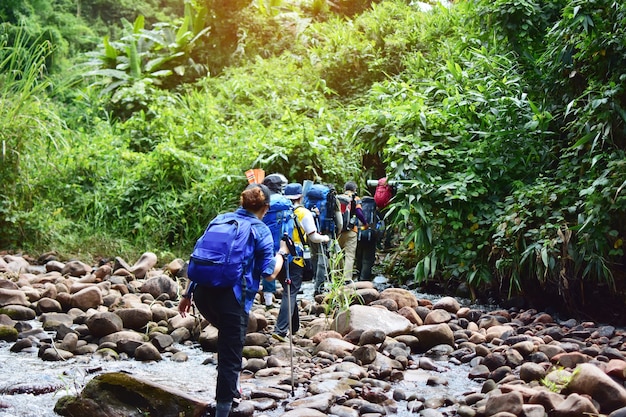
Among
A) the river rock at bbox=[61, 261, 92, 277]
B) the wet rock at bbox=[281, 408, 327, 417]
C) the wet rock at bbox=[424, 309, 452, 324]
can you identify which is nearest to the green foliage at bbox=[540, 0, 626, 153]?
the wet rock at bbox=[424, 309, 452, 324]

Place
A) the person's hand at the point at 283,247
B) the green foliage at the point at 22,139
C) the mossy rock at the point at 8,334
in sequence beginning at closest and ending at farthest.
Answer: the person's hand at the point at 283,247 < the mossy rock at the point at 8,334 < the green foliage at the point at 22,139

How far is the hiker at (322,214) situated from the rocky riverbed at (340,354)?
2.22 feet

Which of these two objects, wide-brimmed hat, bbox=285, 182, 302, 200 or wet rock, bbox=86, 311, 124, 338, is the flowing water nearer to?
wet rock, bbox=86, 311, 124, 338

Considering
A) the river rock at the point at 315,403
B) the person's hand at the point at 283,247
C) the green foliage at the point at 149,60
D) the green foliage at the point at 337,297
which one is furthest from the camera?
the green foliage at the point at 149,60

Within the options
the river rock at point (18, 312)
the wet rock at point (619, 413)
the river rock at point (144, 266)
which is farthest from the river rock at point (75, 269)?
the wet rock at point (619, 413)

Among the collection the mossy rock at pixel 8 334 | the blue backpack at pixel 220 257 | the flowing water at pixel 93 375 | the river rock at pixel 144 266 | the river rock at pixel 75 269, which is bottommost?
the flowing water at pixel 93 375

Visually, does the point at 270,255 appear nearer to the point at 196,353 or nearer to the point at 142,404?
the point at 142,404

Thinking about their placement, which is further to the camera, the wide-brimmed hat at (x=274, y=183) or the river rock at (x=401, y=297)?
the river rock at (x=401, y=297)

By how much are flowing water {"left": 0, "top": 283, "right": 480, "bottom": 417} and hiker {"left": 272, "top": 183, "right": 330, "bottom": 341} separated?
87 centimetres

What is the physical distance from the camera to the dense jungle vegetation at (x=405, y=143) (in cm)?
838

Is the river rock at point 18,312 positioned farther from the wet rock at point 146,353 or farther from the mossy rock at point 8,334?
the wet rock at point 146,353

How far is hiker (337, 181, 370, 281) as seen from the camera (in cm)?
1043

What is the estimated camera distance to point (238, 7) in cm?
2189

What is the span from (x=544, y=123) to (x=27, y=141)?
8100 mm
